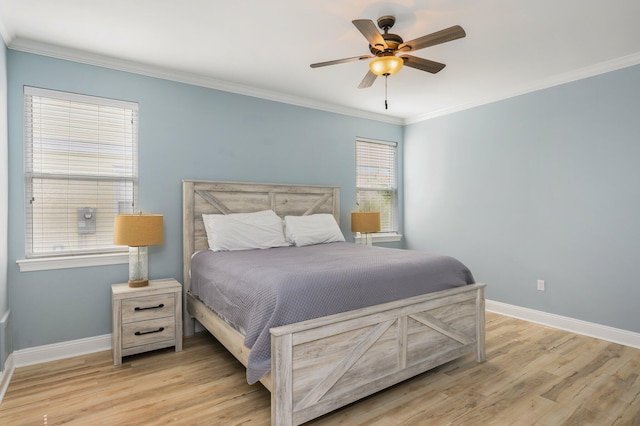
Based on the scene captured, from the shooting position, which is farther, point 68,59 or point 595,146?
point 595,146

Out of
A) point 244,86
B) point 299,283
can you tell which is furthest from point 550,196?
point 244,86

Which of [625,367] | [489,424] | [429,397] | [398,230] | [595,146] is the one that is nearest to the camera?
[489,424]

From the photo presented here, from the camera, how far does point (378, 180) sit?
528cm

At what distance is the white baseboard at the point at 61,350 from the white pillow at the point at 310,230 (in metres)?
1.91

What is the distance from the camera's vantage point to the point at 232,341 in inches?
94.3

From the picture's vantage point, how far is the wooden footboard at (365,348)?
6.20 ft

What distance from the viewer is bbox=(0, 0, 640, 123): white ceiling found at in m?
2.38

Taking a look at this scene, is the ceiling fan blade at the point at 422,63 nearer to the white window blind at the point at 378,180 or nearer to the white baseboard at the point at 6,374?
the white window blind at the point at 378,180

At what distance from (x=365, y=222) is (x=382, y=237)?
2.52ft

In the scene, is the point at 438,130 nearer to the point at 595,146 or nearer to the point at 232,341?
the point at 595,146

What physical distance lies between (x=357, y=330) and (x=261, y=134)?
266cm

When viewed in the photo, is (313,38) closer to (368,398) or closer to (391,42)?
(391,42)

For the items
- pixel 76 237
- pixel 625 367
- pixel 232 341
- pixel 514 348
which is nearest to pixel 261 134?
pixel 76 237

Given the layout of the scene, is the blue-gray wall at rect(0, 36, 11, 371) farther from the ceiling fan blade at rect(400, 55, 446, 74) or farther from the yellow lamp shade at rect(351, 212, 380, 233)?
the yellow lamp shade at rect(351, 212, 380, 233)
